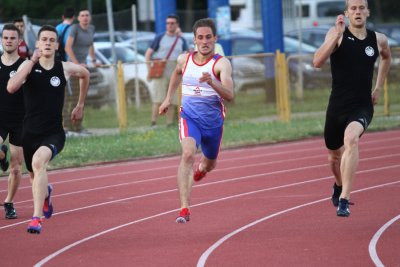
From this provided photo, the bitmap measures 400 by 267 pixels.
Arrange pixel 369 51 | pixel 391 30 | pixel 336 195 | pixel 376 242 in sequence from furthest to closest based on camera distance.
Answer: pixel 391 30 < pixel 336 195 < pixel 369 51 < pixel 376 242

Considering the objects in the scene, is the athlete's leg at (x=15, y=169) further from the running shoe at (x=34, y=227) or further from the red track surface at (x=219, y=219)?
the running shoe at (x=34, y=227)

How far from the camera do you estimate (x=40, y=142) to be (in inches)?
428

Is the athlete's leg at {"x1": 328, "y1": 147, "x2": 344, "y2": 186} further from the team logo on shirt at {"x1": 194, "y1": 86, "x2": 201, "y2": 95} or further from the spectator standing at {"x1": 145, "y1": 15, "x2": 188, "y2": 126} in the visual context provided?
the spectator standing at {"x1": 145, "y1": 15, "x2": 188, "y2": 126}

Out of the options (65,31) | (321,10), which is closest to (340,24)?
(65,31)

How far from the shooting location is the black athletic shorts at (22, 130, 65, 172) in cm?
1086

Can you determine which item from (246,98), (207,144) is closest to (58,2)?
(246,98)

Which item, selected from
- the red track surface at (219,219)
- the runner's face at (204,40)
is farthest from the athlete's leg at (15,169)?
the runner's face at (204,40)

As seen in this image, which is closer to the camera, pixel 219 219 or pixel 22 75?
pixel 22 75

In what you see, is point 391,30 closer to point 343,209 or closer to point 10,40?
point 10,40

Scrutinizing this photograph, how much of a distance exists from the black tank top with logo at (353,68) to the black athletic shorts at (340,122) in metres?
0.07

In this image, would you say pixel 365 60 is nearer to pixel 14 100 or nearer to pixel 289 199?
pixel 289 199

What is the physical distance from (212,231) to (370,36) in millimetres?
2426

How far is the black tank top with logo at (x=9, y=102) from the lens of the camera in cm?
1198

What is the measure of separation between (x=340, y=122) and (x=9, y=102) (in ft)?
10.9
